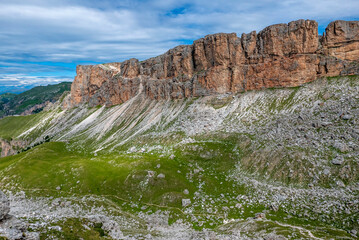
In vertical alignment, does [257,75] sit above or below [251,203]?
above

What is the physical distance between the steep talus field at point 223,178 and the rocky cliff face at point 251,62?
690cm

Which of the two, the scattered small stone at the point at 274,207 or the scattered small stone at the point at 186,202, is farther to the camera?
the scattered small stone at the point at 186,202

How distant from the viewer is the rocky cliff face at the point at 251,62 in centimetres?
9475

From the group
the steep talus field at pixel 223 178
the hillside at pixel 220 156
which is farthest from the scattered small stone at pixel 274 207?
the steep talus field at pixel 223 178

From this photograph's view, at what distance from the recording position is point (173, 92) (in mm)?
127875

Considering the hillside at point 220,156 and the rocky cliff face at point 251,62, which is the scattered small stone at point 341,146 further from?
the rocky cliff face at point 251,62

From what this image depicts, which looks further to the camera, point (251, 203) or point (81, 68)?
point (81, 68)

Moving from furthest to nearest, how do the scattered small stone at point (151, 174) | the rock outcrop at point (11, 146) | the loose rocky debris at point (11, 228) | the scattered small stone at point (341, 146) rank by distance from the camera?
1. the rock outcrop at point (11, 146)
2. the scattered small stone at point (151, 174)
3. the scattered small stone at point (341, 146)
4. the loose rocky debris at point (11, 228)

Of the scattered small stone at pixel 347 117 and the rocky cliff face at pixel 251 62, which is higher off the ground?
the rocky cliff face at pixel 251 62

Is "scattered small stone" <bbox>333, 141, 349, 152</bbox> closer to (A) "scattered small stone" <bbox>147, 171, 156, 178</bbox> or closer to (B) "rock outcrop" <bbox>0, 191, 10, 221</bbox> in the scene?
(A) "scattered small stone" <bbox>147, 171, 156, 178</bbox>

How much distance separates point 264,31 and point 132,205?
317 feet

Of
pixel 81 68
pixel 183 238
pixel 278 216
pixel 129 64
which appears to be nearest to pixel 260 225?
pixel 278 216

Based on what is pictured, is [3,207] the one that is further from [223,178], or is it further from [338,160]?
[338,160]

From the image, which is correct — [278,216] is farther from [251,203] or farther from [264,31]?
[264,31]
